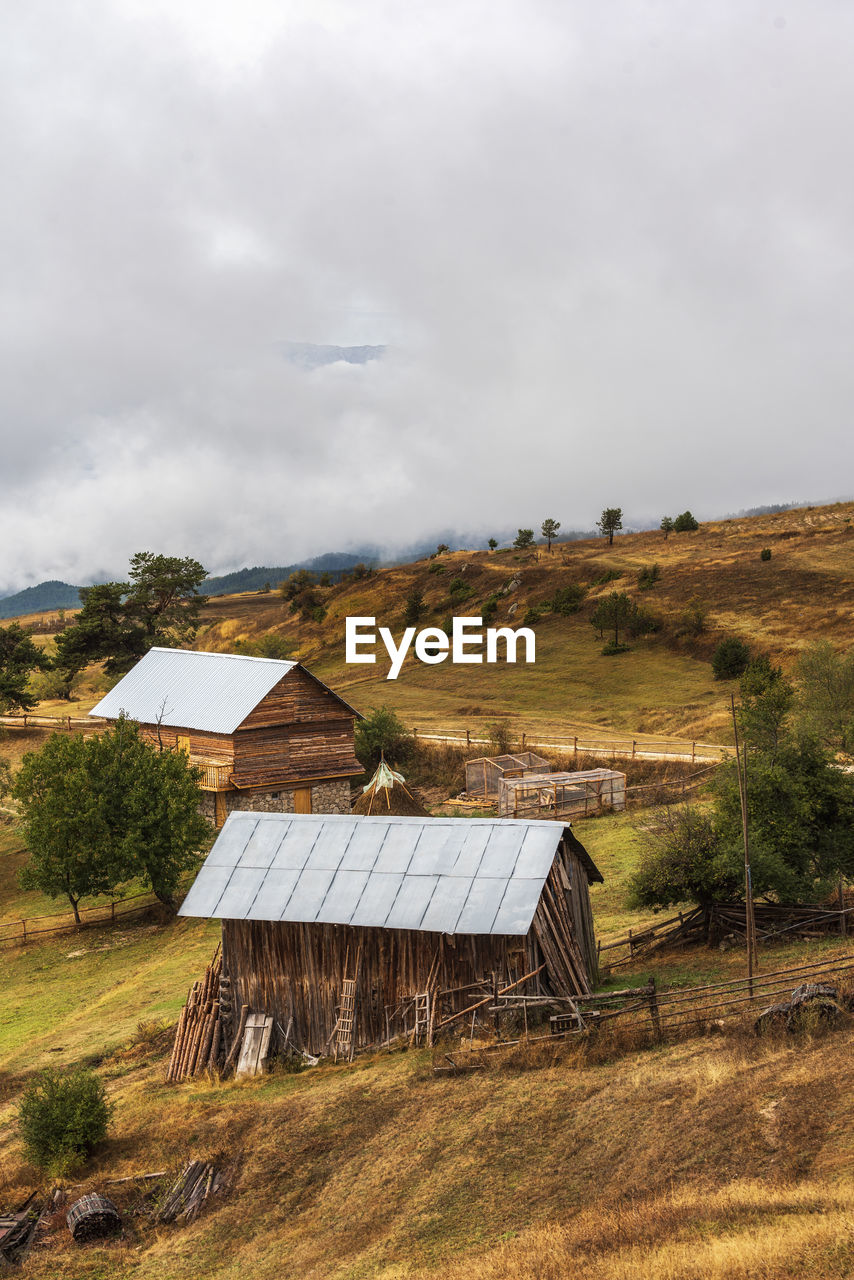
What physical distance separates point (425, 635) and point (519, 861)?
7550 cm

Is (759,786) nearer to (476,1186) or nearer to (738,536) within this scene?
(476,1186)

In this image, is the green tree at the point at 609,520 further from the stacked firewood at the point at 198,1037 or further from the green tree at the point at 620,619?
the stacked firewood at the point at 198,1037

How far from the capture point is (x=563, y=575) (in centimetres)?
9888

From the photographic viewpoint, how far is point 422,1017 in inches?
766

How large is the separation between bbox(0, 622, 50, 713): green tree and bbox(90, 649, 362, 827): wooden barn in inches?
711

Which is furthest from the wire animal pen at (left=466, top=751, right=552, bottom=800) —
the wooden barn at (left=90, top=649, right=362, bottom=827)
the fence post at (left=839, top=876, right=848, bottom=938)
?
the fence post at (left=839, top=876, right=848, bottom=938)

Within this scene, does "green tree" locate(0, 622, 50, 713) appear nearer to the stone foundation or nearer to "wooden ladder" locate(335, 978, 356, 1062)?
the stone foundation

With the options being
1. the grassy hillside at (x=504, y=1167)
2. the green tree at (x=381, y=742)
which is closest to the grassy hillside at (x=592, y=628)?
the green tree at (x=381, y=742)

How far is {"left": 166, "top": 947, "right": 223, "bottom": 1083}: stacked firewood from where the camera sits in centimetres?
2089

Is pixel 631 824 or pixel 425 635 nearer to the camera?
pixel 631 824

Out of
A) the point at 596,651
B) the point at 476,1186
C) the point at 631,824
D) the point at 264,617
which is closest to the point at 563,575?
the point at 596,651

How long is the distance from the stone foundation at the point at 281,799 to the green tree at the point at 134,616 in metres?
30.3

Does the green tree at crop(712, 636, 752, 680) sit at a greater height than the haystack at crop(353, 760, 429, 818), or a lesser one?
greater

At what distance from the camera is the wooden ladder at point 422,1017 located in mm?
19266
